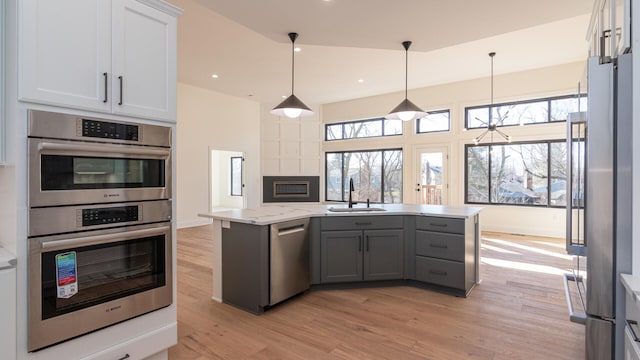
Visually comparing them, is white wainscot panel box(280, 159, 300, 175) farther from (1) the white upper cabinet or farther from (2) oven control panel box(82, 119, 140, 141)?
(2) oven control panel box(82, 119, 140, 141)

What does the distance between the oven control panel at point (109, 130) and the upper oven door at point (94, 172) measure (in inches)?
1.9

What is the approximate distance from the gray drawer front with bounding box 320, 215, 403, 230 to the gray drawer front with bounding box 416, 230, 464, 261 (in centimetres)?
27

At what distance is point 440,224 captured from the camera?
3260mm

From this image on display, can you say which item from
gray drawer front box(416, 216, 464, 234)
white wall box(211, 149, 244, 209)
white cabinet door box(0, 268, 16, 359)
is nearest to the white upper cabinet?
white cabinet door box(0, 268, 16, 359)

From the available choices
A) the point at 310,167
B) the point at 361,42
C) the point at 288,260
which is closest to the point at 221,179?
the point at 310,167

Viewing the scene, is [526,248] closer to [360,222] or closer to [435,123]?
[435,123]

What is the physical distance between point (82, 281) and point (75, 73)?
1.03 m

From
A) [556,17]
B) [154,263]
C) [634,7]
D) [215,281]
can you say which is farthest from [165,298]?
[556,17]

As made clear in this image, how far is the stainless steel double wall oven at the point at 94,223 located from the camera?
146 centimetres

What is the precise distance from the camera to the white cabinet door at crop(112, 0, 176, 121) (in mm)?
1707

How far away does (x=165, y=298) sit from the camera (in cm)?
197

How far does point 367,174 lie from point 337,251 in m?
Answer: 5.92

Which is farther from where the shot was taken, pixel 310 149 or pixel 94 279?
pixel 310 149

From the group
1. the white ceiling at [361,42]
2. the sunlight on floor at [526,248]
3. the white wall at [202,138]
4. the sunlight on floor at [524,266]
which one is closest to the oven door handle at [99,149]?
the white ceiling at [361,42]
